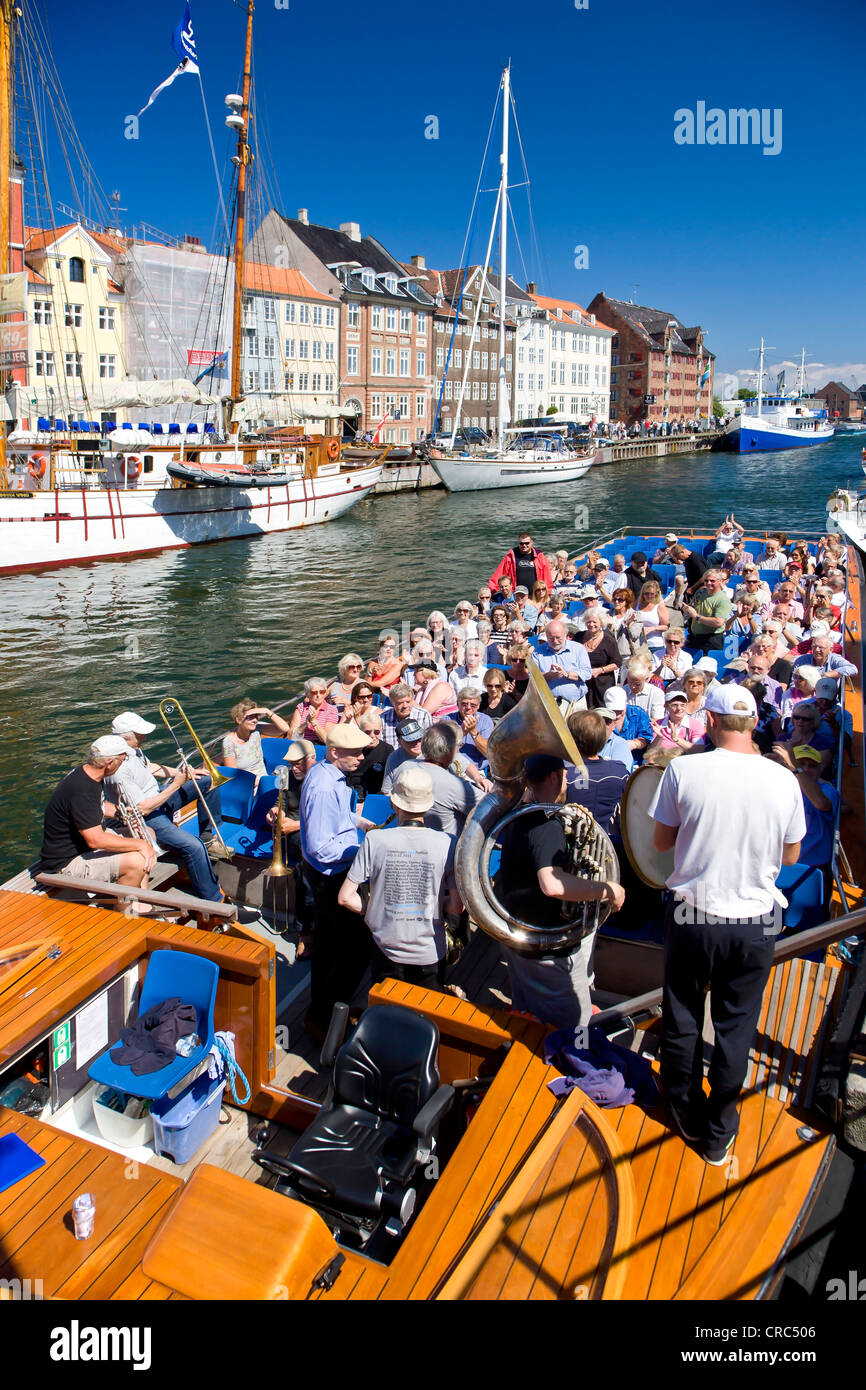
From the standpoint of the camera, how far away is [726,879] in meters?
3.36

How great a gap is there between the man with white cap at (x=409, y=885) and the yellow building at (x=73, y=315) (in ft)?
140

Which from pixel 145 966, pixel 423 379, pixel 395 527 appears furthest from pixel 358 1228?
pixel 423 379

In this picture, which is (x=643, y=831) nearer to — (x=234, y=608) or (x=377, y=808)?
(x=377, y=808)

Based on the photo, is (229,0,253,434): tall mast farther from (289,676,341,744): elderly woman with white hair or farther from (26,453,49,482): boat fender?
(289,676,341,744): elderly woman with white hair

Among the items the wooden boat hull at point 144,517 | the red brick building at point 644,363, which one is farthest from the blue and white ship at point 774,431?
the wooden boat hull at point 144,517

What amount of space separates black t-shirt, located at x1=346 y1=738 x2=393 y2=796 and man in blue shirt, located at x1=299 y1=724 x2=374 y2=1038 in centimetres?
218

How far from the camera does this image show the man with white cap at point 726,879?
334 centimetres

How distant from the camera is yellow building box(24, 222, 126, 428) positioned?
43.4 metres

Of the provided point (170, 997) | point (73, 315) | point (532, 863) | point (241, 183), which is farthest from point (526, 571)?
point (73, 315)

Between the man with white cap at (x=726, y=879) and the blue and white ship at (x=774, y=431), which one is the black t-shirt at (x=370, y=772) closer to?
the man with white cap at (x=726, y=879)

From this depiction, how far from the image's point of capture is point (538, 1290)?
2.82 meters

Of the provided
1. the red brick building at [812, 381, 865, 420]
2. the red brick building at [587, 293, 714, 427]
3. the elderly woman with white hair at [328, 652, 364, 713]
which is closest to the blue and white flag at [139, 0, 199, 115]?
the elderly woman with white hair at [328, 652, 364, 713]

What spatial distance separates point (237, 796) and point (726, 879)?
16.7 feet
